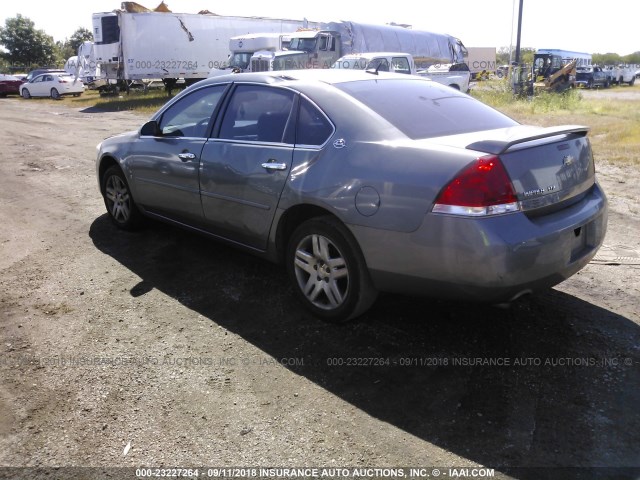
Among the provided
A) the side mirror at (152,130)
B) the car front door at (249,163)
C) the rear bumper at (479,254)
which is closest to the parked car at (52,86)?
the side mirror at (152,130)

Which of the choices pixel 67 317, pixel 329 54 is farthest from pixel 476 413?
pixel 329 54

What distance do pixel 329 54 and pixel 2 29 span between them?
56251 millimetres

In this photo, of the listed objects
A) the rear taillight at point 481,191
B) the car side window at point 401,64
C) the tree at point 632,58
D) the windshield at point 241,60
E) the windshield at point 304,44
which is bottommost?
the rear taillight at point 481,191

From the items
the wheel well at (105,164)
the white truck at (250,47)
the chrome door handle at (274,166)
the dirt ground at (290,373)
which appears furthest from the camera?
the white truck at (250,47)

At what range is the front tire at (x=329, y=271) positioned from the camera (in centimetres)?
364

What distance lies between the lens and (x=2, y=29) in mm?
63406

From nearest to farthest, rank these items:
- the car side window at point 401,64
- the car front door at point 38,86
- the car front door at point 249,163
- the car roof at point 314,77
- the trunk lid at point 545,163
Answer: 1. the trunk lid at point 545,163
2. the car front door at point 249,163
3. the car roof at point 314,77
4. the car side window at point 401,64
5. the car front door at point 38,86

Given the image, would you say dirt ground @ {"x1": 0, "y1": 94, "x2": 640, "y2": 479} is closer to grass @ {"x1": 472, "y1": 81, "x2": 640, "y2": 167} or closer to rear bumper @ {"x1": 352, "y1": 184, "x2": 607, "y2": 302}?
rear bumper @ {"x1": 352, "y1": 184, "x2": 607, "y2": 302}

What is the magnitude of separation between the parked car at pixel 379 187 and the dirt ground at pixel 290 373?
44 centimetres

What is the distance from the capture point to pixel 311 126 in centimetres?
394

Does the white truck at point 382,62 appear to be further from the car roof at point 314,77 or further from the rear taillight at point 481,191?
the rear taillight at point 481,191

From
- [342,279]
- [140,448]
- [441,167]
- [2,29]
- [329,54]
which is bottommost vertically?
[140,448]

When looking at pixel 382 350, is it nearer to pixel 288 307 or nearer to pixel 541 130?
pixel 288 307

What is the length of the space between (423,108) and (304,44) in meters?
19.6
